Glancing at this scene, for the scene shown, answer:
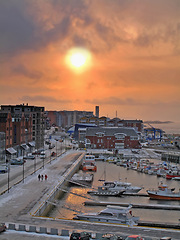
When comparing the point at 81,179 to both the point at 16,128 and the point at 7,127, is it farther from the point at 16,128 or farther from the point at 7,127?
the point at 16,128

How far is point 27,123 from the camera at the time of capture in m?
72.9

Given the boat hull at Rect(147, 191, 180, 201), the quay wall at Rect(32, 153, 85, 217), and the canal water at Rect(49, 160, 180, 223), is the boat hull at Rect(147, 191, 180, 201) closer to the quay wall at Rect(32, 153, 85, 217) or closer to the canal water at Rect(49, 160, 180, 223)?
the canal water at Rect(49, 160, 180, 223)

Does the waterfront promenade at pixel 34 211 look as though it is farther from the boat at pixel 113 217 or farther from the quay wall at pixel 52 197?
the boat at pixel 113 217

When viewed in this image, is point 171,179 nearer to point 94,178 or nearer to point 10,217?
point 94,178

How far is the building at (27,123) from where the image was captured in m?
65.4

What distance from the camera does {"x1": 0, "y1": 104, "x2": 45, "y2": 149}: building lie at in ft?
214

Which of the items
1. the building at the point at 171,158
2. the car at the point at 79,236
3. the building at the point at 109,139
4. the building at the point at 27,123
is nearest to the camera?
the car at the point at 79,236

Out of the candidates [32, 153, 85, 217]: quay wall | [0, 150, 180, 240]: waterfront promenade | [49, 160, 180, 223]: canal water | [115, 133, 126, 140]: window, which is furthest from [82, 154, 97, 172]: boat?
[115, 133, 126, 140]: window

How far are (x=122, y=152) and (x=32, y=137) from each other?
26.2 metres

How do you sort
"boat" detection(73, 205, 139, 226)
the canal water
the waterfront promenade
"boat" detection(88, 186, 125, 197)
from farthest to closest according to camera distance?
"boat" detection(88, 186, 125, 197), the canal water, "boat" detection(73, 205, 139, 226), the waterfront promenade

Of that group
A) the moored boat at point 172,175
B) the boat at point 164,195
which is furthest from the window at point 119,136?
the boat at point 164,195

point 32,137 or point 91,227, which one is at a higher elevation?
point 32,137

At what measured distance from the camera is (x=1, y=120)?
58.6 meters

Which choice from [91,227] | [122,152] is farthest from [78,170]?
[91,227]
